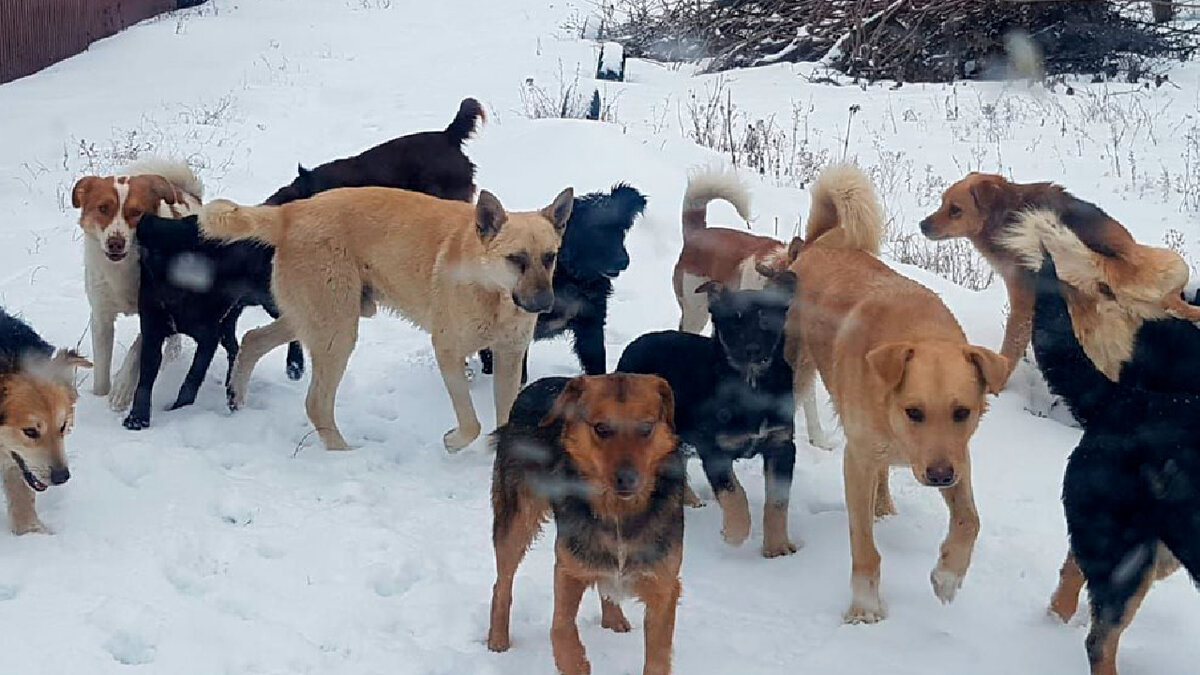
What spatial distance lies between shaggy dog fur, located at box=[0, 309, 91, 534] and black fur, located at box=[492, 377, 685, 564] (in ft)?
6.55

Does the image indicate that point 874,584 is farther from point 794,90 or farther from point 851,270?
point 794,90

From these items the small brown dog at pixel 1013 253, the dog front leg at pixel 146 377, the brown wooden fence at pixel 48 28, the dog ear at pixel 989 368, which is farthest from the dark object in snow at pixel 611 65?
the dog ear at pixel 989 368

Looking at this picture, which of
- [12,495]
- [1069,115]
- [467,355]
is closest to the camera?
[12,495]

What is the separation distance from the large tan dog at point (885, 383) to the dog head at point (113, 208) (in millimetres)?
3614

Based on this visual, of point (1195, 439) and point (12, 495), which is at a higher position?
point (1195, 439)

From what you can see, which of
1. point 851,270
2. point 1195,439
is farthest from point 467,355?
point 1195,439

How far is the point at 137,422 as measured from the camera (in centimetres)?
624

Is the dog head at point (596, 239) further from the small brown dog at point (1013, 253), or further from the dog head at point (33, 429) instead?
the dog head at point (33, 429)

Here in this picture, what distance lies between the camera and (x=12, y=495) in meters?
4.91

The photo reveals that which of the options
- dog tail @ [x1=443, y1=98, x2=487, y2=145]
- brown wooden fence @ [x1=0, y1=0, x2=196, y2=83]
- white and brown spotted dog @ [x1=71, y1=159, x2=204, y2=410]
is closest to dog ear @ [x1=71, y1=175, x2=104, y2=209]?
white and brown spotted dog @ [x1=71, y1=159, x2=204, y2=410]

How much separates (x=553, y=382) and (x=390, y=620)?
3.65ft

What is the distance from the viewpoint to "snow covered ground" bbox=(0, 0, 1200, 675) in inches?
171

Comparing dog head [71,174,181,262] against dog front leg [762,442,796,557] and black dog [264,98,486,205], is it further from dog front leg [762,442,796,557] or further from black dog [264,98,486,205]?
dog front leg [762,442,796,557]

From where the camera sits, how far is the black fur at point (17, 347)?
506 cm
